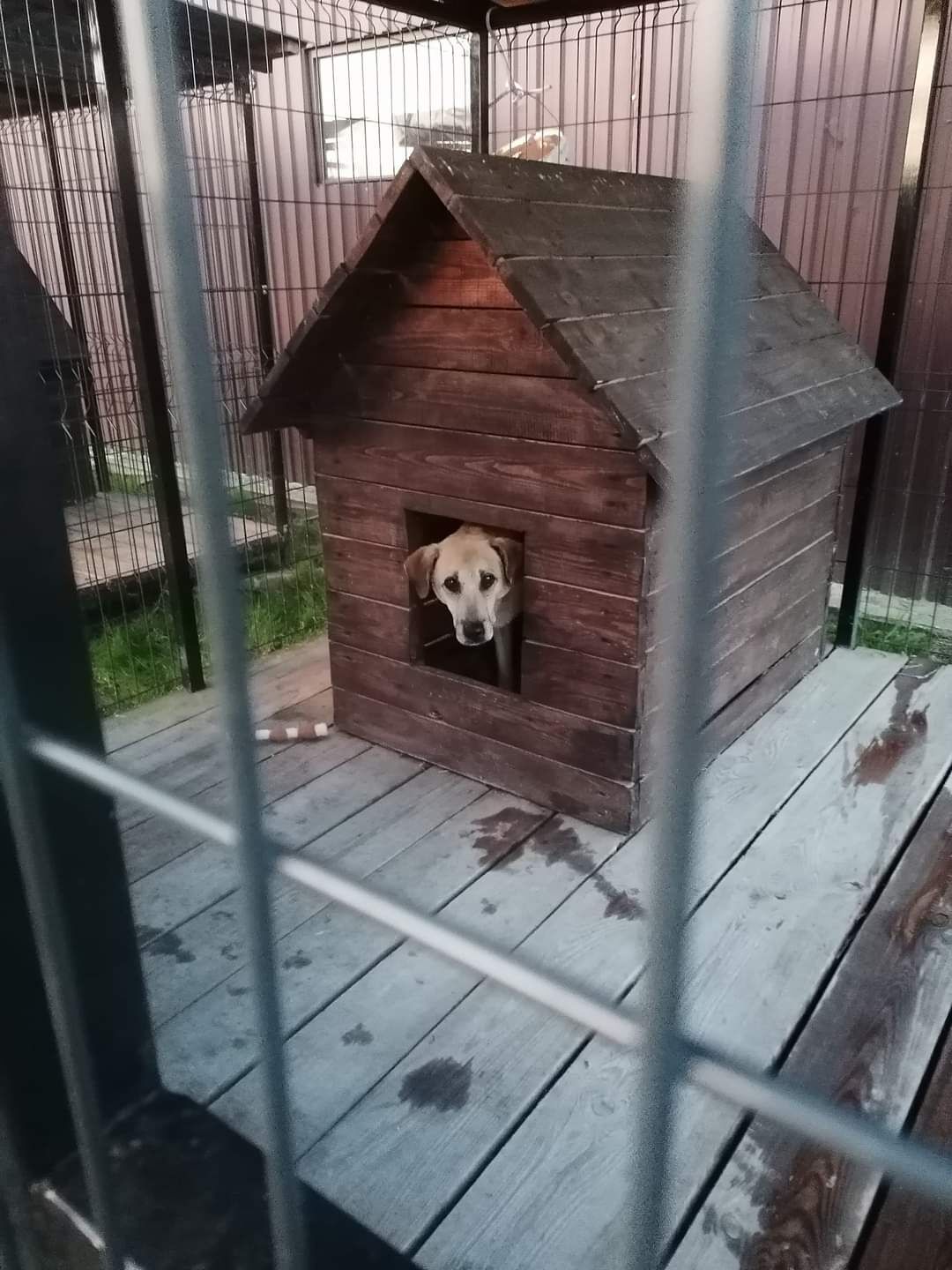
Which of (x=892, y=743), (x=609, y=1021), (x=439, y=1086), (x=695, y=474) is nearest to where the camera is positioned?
(x=695, y=474)

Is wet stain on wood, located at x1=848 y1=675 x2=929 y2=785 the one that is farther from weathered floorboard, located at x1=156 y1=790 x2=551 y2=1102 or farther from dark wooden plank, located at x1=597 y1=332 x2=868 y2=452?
dark wooden plank, located at x1=597 y1=332 x2=868 y2=452

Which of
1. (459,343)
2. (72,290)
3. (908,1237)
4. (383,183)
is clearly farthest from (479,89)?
(908,1237)

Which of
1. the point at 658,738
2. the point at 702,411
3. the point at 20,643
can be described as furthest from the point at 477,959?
the point at 20,643

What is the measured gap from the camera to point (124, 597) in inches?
143

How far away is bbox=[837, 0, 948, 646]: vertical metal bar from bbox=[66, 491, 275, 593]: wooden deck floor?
2.10 metres

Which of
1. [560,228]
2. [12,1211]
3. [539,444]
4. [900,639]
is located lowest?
[900,639]

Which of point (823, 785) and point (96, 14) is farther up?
point (96, 14)

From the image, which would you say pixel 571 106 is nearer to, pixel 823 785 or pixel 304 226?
pixel 304 226

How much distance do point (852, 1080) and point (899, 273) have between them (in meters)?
2.32

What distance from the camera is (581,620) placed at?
2.16m

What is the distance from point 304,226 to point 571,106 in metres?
1.50

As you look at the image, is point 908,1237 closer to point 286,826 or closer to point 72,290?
point 286,826

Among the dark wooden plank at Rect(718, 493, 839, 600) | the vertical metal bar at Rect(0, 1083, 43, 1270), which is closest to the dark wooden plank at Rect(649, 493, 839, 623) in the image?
the dark wooden plank at Rect(718, 493, 839, 600)

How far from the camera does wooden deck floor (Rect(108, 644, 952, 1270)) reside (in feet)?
4.42
